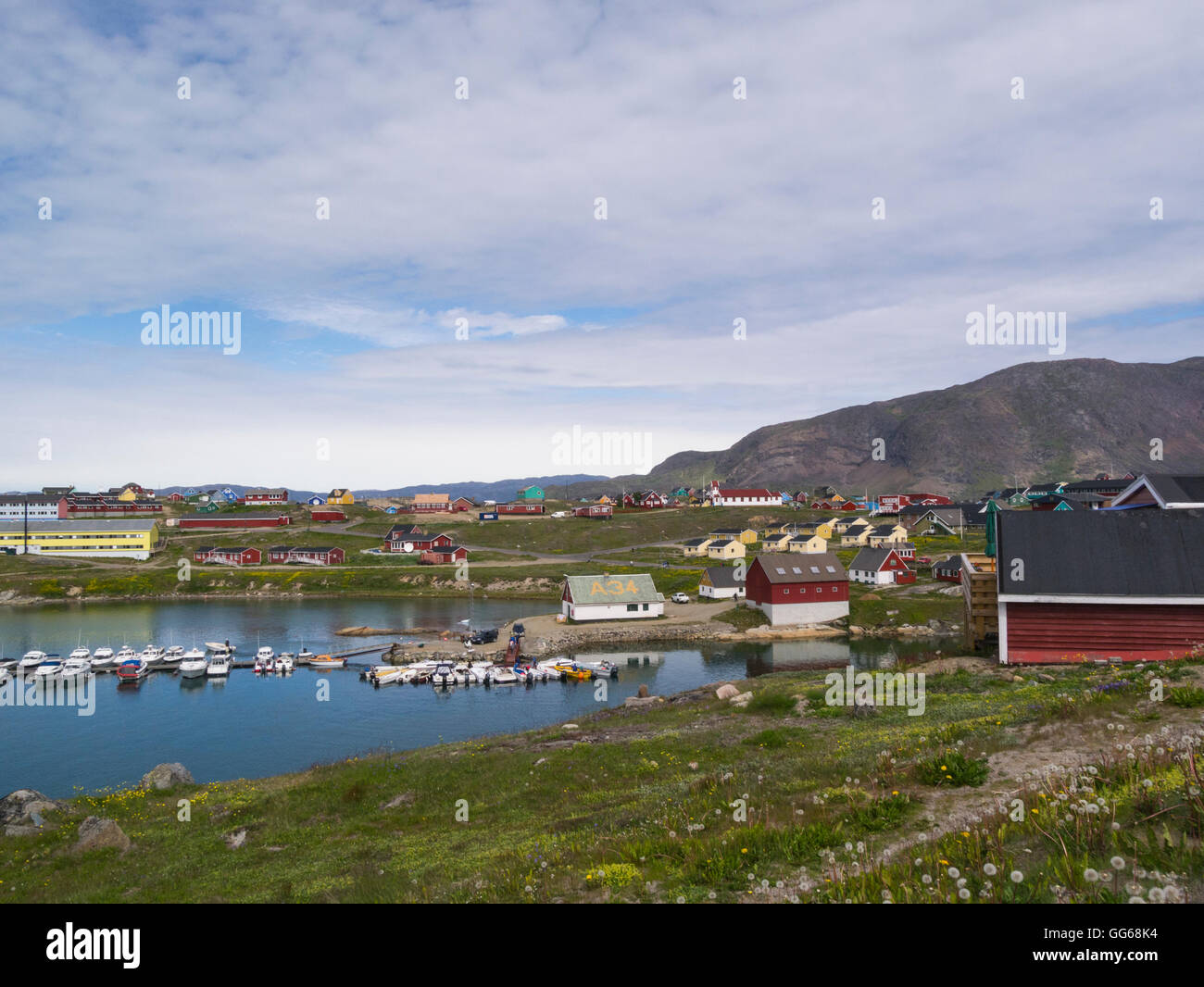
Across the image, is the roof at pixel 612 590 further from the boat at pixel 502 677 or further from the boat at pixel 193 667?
the boat at pixel 193 667

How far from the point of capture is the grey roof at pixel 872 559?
78812 millimetres

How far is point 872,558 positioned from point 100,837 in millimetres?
75752

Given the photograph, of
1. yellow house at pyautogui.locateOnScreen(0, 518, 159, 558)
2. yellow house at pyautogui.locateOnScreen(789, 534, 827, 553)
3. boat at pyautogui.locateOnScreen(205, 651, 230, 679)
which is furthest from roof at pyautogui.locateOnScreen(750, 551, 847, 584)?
yellow house at pyautogui.locateOnScreen(0, 518, 159, 558)

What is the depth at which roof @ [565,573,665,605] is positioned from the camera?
67625 mm

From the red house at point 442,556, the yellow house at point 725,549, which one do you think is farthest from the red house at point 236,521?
the yellow house at point 725,549

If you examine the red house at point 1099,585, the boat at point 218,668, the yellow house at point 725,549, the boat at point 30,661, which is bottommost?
the boat at point 218,668

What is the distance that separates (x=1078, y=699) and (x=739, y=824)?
11286 mm

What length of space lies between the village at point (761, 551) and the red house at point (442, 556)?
28cm

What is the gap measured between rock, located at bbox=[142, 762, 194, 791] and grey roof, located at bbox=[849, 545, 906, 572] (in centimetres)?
7016

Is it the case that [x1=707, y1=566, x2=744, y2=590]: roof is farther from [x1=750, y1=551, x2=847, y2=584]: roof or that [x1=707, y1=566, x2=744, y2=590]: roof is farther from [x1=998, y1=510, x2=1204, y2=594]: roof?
[x1=998, y1=510, x2=1204, y2=594]: roof
